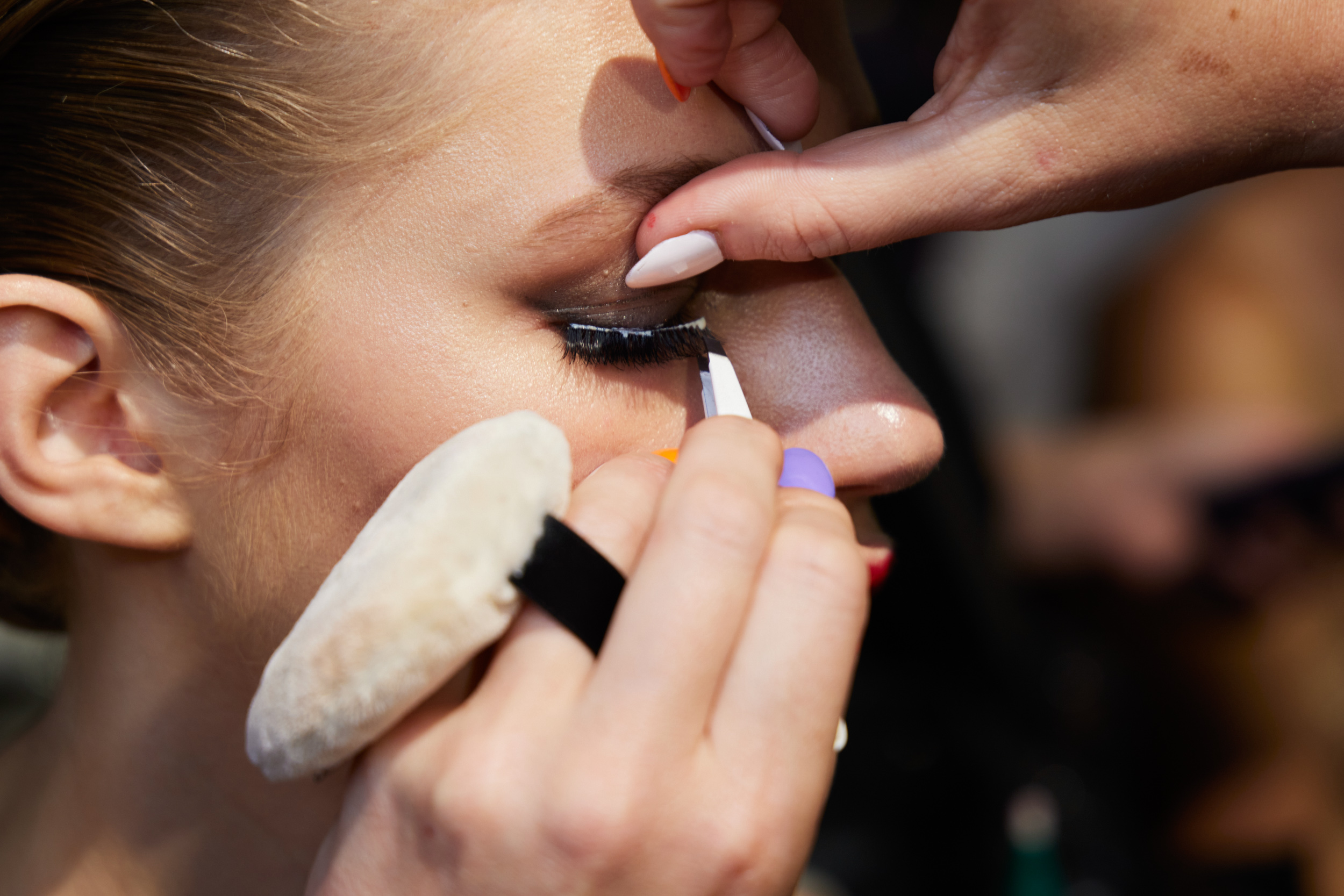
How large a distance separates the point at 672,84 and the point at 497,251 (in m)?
0.19

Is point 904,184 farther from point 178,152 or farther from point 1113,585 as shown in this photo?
point 1113,585

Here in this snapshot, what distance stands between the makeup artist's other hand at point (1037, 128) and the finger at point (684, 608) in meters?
0.22

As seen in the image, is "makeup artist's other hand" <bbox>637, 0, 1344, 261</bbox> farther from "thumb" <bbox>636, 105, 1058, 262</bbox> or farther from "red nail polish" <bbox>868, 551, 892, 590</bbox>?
"red nail polish" <bbox>868, 551, 892, 590</bbox>

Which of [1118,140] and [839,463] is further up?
[1118,140]

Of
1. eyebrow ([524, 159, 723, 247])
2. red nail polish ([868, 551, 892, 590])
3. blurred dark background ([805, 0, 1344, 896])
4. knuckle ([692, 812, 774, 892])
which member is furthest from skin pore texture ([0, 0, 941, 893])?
blurred dark background ([805, 0, 1344, 896])

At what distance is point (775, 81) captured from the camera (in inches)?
28.6

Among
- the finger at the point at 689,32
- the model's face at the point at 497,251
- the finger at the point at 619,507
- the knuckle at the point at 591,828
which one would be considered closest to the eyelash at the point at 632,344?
the model's face at the point at 497,251

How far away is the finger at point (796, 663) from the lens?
591 millimetres

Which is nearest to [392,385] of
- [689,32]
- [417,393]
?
[417,393]

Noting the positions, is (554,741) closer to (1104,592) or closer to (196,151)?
(196,151)

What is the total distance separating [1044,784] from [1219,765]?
70cm

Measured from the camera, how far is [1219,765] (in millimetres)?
2027

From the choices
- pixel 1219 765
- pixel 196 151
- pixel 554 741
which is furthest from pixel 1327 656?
pixel 196 151

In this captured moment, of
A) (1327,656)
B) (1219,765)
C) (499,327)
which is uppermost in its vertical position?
(499,327)
